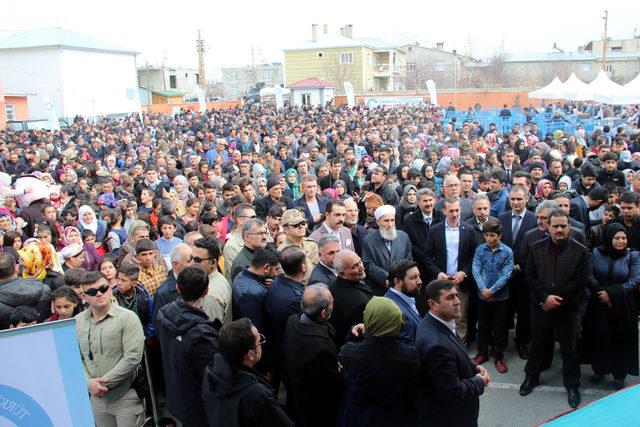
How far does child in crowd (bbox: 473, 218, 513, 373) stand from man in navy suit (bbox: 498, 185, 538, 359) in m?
0.26

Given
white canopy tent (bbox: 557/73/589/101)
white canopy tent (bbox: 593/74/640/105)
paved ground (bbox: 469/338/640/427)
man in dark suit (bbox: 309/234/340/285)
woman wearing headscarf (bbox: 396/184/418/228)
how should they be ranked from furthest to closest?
1. white canopy tent (bbox: 557/73/589/101)
2. white canopy tent (bbox: 593/74/640/105)
3. woman wearing headscarf (bbox: 396/184/418/228)
4. paved ground (bbox: 469/338/640/427)
5. man in dark suit (bbox: 309/234/340/285)

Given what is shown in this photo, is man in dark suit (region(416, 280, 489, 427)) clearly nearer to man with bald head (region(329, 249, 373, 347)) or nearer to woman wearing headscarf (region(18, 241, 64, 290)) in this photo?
man with bald head (region(329, 249, 373, 347))

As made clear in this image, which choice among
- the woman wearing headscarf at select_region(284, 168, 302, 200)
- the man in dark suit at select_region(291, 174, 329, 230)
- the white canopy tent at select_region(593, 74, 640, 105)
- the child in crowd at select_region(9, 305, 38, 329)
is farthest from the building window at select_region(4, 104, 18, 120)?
the child in crowd at select_region(9, 305, 38, 329)

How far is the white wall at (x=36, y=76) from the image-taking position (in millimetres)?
43625

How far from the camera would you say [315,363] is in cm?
356

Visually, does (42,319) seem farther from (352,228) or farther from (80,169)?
(80,169)

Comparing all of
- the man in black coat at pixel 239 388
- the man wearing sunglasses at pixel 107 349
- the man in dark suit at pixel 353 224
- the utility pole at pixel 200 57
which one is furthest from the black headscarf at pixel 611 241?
the utility pole at pixel 200 57

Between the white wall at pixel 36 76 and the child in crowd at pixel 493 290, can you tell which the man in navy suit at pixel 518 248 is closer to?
the child in crowd at pixel 493 290

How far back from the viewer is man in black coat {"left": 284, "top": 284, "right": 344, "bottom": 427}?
3.57 metres

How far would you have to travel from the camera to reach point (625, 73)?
226 ft

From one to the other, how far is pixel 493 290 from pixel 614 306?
109 cm

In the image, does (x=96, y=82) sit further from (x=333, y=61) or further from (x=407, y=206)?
(x=407, y=206)

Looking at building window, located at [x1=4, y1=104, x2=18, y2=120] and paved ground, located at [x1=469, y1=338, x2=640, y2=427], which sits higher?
building window, located at [x1=4, y1=104, x2=18, y2=120]

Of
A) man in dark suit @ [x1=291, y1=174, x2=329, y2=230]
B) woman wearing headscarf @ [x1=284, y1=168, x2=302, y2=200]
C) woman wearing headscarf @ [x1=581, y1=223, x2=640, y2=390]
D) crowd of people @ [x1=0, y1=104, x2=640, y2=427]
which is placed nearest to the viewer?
crowd of people @ [x1=0, y1=104, x2=640, y2=427]
